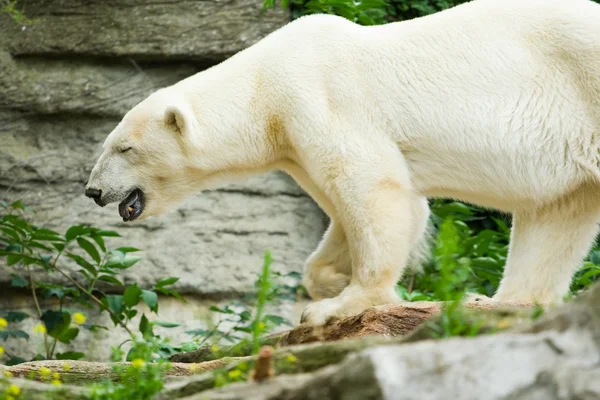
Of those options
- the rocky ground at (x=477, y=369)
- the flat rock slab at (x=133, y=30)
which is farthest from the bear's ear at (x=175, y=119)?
the flat rock slab at (x=133, y=30)

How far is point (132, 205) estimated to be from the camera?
199 inches

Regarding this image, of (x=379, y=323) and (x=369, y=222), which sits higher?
(x=369, y=222)

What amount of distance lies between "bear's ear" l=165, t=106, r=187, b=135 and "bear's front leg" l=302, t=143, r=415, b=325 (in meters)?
0.83

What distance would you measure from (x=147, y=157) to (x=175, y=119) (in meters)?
0.29

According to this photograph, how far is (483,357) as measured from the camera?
1912mm

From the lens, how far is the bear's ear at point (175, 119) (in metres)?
4.77

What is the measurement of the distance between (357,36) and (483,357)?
3.12 metres

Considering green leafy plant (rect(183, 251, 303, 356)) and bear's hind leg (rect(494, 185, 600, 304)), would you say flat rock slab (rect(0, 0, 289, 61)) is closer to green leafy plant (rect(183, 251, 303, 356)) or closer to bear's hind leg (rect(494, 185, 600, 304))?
green leafy plant (rect(183, 251, 303, 356))

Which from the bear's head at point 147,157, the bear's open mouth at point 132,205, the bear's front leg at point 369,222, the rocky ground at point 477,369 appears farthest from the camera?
the bear's open mouth at point 132,205

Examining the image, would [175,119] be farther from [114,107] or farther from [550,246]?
[114,107]

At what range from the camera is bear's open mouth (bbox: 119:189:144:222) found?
5.04m

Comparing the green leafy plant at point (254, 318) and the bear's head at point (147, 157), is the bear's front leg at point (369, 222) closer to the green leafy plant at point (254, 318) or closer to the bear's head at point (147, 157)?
the green leafy plant at point (254, 318)

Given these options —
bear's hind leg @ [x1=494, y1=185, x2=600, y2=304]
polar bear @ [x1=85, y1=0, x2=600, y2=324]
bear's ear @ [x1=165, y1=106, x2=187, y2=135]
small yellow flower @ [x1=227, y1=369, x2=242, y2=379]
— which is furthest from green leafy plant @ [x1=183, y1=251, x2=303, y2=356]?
bear's hind leg @ [x1=494, y1=185, x2=600, y2=304]

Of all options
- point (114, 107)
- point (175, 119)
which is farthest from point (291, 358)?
point (114, 107)
